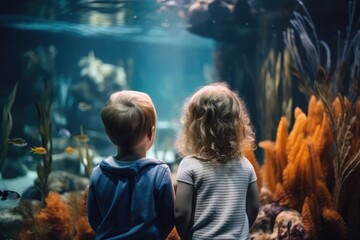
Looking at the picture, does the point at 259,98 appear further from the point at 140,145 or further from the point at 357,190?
the point at 140,145

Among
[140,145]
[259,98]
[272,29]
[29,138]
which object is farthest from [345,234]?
[29,138]

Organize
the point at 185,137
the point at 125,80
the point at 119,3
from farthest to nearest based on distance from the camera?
the point at 125,80 < the point at 119,3 < the point at 185,137

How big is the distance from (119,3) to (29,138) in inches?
264

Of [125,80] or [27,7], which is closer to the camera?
[27,7]

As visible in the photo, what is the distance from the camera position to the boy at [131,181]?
9.10 ft

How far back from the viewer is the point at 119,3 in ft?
45.7

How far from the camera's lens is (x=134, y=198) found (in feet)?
9.17

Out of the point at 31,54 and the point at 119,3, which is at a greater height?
the point at 119,3

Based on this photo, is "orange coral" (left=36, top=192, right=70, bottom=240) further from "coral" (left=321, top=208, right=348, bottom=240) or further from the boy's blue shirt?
"coral" (left=321, top=208, right=348, bottom=240)

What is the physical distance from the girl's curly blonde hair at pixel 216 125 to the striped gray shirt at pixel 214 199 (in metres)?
0.11

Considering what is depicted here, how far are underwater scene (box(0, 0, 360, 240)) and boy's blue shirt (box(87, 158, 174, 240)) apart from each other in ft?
2.47

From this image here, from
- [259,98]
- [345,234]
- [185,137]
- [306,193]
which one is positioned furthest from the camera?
[259,98]

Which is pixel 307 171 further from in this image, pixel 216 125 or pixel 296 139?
pixel 216 125

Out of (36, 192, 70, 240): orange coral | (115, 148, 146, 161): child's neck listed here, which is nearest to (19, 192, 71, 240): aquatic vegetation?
(36, 192, 70, 240): orange coral
